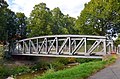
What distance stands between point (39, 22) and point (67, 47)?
44.6 ft

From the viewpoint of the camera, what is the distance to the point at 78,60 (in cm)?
4394

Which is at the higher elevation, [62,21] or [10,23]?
[62,21]

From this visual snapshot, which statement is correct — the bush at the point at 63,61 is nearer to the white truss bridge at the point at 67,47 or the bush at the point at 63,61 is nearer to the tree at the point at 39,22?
the white truss bridge at the point at 67,47

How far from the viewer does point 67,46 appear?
46.1 meters

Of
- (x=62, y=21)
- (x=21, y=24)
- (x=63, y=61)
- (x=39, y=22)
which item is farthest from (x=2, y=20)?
(x=62, y=21)

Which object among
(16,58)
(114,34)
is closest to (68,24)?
(114,34)

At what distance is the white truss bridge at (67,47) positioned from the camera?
3164cm

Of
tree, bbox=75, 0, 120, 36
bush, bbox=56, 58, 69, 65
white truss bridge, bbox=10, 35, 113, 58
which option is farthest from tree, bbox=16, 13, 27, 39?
bush, bbox=56, 58, 69, 65

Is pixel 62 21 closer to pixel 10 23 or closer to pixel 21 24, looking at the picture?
pixel 21 24

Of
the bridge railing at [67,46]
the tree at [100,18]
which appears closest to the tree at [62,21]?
the tree at [100,18]

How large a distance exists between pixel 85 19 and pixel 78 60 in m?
10.1

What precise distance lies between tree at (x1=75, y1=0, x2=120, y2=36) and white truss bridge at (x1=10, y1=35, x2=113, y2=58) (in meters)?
5.42

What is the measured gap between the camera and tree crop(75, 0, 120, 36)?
48906 mm

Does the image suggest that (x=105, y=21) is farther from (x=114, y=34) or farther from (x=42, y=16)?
(x=42, y=16)
